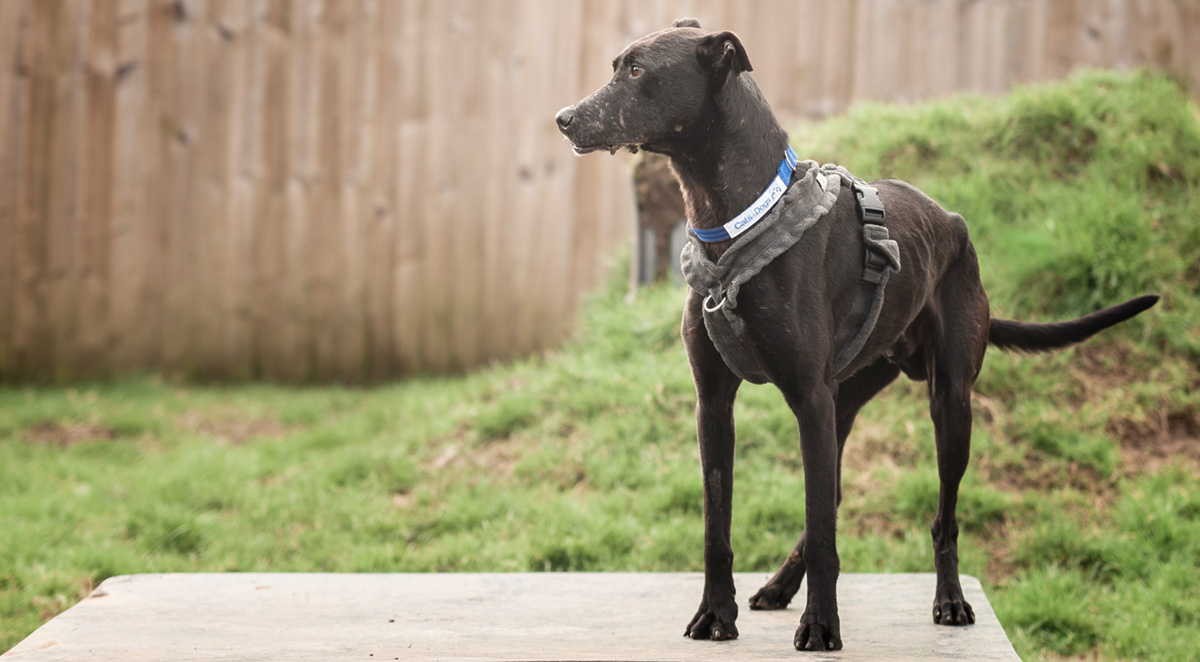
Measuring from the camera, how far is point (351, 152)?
251 inches

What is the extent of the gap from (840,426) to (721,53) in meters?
1.12

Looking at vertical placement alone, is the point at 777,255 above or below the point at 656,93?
below

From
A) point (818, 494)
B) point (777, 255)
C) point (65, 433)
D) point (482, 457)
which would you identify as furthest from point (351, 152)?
point (818, 494)

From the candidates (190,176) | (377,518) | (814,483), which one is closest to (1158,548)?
(814,483)

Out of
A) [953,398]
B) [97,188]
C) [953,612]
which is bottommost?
[953,612]

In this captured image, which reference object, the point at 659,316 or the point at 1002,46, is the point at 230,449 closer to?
the point at 659,316

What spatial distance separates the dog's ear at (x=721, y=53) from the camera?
6.91 ft

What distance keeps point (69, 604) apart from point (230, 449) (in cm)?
176

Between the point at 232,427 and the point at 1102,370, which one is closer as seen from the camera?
the point at 1102,370

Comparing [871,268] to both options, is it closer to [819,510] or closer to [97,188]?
[819,510]

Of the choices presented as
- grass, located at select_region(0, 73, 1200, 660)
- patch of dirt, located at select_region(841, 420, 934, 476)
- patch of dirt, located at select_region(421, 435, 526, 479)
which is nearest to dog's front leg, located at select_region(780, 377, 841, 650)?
grass, located at select_region(0, 73, 1200, 660)

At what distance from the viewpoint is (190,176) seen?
6.29m

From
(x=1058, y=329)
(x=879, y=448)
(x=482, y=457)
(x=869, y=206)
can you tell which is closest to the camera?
(x=869, y=206)

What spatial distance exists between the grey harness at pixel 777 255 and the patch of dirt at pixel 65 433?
405cm
